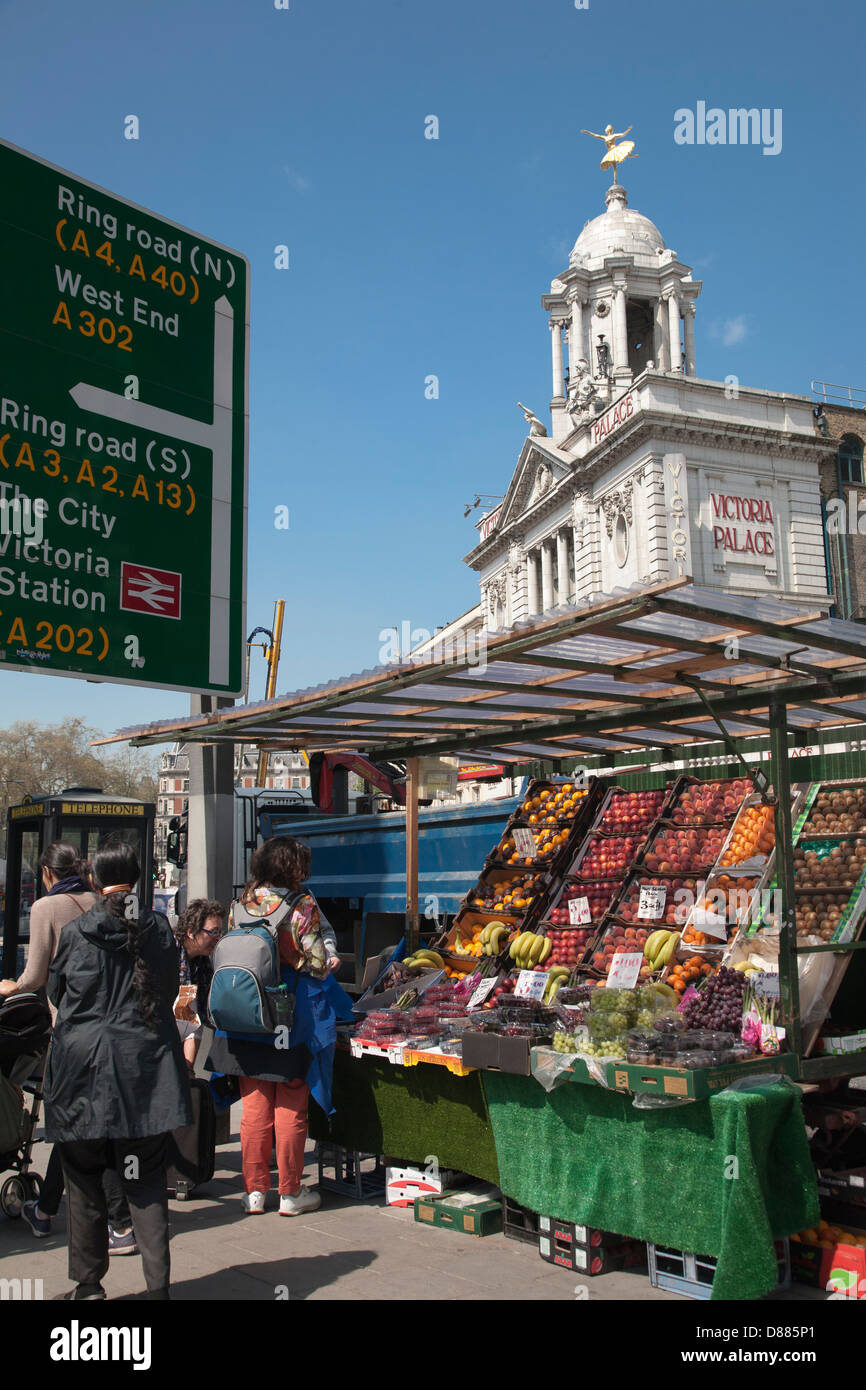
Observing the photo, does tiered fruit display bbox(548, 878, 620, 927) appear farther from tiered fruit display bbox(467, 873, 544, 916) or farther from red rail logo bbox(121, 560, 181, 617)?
red rail logo bbox(121, 560, 181, 617)

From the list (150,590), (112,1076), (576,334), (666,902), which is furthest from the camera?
(576,334)

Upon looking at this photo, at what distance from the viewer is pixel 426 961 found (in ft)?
23.5

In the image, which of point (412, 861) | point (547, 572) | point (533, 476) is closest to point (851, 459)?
point (547, 572)

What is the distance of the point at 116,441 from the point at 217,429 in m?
0.79

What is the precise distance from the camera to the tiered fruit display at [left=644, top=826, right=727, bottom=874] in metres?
6.20

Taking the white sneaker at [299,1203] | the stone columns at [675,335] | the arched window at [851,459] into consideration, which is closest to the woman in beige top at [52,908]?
the white sneaker at [299,1203]

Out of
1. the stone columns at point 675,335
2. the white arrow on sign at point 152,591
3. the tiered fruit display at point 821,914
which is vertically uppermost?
the stone columns at point 675,335

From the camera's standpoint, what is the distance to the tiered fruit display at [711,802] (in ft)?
21.3

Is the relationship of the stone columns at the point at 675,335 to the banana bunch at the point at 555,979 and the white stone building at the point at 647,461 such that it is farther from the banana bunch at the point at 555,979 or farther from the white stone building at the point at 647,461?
the banana bunch at the point at 555,979

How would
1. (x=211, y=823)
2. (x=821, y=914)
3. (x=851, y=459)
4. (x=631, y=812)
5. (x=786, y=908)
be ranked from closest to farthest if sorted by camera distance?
(x=786, y=908)
(x=821, y=914)
(x=211, y=823)
(x=631, y=812)
(x=851, y=459)

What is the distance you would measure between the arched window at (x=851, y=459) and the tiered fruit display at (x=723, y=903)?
38.9 m

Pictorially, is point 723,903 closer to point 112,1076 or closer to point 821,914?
point 821,914

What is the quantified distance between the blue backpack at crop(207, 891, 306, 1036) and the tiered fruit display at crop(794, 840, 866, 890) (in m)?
2.79

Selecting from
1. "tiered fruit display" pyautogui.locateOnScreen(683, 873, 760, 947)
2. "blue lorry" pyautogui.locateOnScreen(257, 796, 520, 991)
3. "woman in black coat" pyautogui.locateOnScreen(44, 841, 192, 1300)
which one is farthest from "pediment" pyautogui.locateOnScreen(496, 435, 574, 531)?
"woman in black coat" pyautogui.locateOnScreen(44, 841, 192, 1300)
